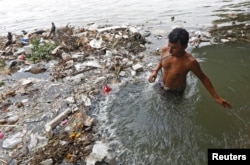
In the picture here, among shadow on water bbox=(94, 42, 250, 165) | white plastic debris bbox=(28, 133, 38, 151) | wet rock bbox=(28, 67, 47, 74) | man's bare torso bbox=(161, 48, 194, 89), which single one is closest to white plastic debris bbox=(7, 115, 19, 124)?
white plastic debris bbox=(28, 133, 38, 151)

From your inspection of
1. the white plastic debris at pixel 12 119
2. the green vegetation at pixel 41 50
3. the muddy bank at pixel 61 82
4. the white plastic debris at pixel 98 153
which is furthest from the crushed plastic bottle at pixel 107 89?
the green vegetation at pixel 41 50

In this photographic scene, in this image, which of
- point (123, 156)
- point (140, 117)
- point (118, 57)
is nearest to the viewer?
point (123, 156)

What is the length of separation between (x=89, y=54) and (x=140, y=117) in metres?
2.37

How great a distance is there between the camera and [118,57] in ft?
18.0

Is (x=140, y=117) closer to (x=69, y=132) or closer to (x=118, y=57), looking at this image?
(x=69, y=132)

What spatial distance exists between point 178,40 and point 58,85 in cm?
244

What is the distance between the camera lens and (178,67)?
340 centimetres

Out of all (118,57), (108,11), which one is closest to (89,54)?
(118,57)

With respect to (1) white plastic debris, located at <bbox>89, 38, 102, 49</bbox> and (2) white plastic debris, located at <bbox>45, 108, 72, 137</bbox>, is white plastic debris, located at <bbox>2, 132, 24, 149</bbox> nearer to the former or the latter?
(2) white plastic debris, located at <bbox>45, 108, 72, 137</bbox>

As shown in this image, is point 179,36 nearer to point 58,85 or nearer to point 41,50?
point 58,85

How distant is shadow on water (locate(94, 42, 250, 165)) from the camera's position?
3.23 meters

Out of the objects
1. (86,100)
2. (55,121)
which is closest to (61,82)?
(86,100)

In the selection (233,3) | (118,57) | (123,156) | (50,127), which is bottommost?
(123,156)

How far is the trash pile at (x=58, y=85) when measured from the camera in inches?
132
